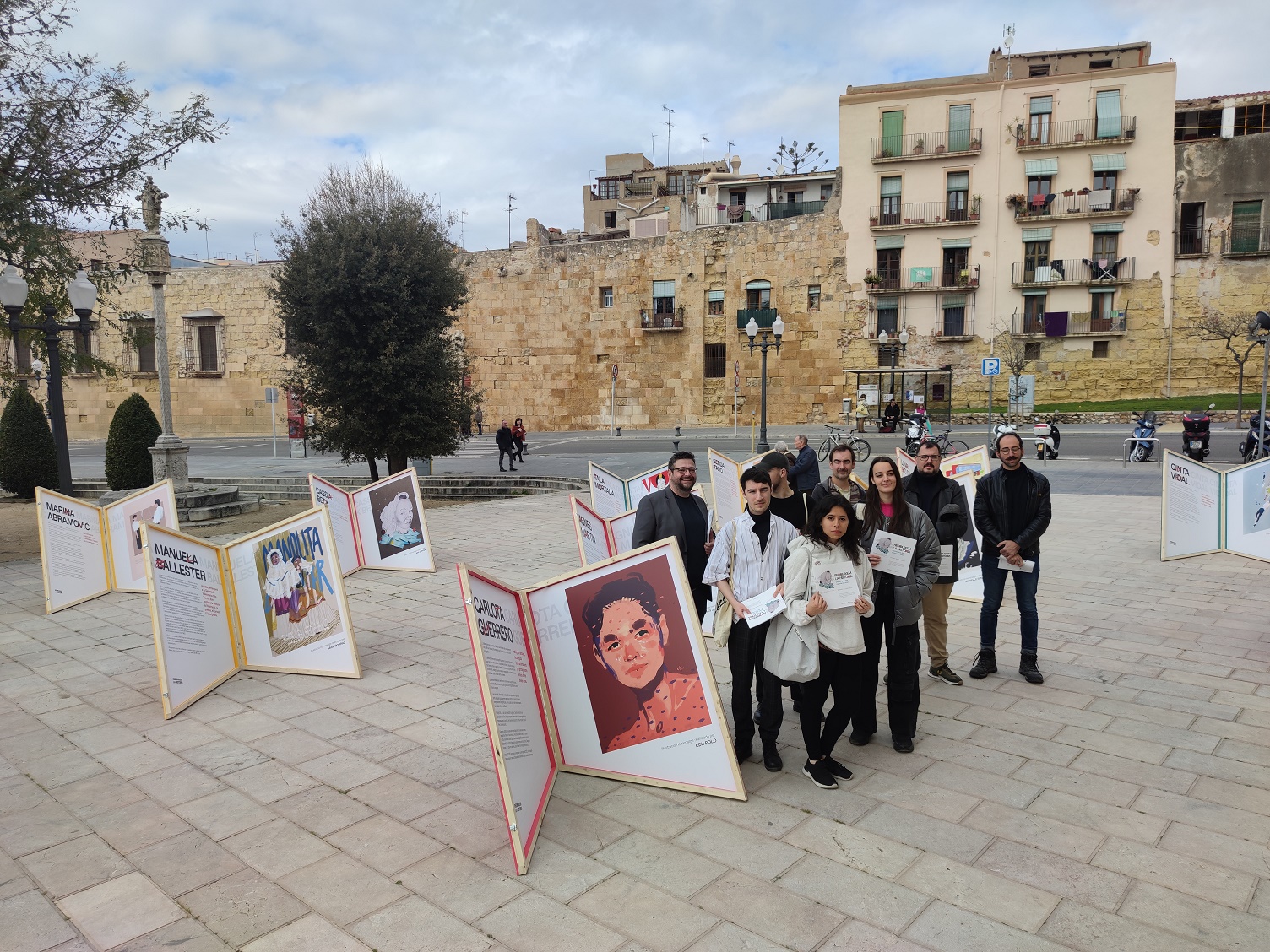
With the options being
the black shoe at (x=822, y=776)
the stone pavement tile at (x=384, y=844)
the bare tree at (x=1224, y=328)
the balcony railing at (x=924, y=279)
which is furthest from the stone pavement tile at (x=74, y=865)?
the bare tree at (x=1224, y=328)

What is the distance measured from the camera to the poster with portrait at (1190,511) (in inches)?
370

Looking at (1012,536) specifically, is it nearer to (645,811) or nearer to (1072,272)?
(645,811)

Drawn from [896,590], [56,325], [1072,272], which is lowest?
[896,590]

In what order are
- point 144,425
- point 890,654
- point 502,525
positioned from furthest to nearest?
point 144,425, point 502,525, point 890,654

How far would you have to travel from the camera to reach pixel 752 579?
14.0ft

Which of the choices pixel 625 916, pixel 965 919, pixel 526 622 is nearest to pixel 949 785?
pixel 965 919

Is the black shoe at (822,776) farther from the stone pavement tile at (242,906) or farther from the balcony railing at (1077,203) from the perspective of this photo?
the balcony railing at (1077,203)

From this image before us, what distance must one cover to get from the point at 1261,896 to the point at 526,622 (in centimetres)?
318

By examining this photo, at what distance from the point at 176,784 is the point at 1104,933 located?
4.25m

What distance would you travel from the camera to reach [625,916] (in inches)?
124

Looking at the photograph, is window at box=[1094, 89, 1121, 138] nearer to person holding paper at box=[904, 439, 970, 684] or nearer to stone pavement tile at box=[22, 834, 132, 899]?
person holding paper at box=[904, 439, 970, 684]

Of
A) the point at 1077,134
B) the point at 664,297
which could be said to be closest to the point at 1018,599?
the point at 664,297

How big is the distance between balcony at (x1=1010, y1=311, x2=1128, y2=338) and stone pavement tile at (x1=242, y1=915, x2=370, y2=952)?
37.1 m

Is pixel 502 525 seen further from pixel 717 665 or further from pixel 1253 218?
pixel 1253 218
